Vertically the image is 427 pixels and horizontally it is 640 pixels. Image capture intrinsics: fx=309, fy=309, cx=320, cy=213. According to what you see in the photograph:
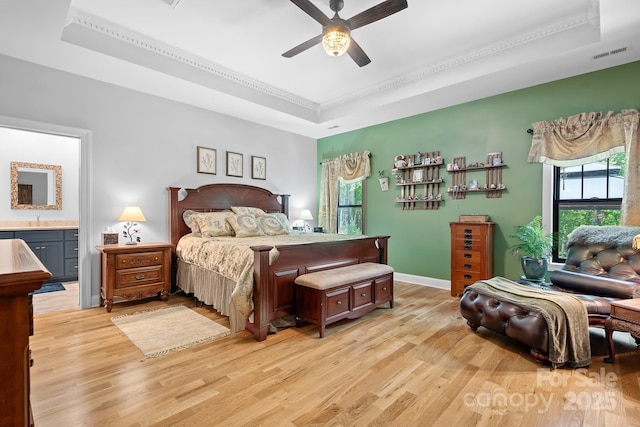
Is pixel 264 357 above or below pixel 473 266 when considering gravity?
below

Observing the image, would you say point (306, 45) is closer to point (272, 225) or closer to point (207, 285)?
point (272, 225)

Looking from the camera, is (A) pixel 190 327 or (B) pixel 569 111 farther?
(B) pixel 569 111

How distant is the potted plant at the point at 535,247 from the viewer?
355 cm

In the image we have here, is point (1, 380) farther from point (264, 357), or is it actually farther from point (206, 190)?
point (206, 190)

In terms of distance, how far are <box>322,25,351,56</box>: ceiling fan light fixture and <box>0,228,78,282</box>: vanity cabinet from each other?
16.7 ft

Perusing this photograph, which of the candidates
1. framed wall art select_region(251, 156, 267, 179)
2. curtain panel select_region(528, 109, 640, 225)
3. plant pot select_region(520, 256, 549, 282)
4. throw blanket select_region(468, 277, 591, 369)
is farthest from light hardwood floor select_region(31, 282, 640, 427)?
framed wall art select_region(251, 156, 267, 179)

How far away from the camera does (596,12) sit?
2.88 metres

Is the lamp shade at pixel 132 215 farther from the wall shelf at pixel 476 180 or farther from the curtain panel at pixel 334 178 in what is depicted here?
the wall shelf at pixel 476 180

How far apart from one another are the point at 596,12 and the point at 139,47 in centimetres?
Result: 461

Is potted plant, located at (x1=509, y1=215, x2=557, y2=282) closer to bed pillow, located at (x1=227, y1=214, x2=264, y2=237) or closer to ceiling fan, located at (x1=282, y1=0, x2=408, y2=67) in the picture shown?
ceiling fan, located at (x1=282, y1=0, x2=408, y2=67)

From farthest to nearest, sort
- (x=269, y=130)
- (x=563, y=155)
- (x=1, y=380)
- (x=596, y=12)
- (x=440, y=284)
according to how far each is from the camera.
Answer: (x=269, y=130)
(x=440, y=284)
(x=563, y=155)
(x=596, y=12)
(x=1, y=380)

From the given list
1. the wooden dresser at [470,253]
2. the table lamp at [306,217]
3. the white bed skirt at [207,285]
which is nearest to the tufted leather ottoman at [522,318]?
the wooden dresser at [470,253]

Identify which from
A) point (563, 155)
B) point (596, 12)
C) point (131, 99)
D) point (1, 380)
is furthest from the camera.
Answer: point (131, 99)

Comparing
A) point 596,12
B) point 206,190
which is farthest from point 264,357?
point 596,12
